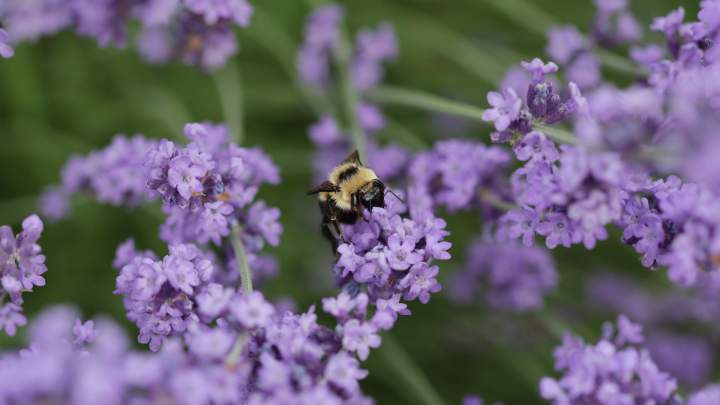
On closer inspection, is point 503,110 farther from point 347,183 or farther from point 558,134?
point 347,183

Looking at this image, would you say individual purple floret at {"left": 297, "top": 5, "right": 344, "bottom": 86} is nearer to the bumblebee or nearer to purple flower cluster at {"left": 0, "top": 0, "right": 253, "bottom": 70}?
purple flower cluster at {"left": 0, "top": 0, "right": 253, "bottom": 70}

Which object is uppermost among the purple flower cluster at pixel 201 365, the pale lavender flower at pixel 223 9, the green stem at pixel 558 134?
the pale lavender flower at pixel 223 9

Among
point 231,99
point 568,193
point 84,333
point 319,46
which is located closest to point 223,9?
point 231,99

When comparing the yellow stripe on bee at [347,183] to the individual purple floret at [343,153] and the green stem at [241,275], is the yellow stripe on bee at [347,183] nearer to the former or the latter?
the green stem at [241,275]

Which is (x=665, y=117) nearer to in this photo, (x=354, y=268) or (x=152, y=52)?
(x=354, y=268)

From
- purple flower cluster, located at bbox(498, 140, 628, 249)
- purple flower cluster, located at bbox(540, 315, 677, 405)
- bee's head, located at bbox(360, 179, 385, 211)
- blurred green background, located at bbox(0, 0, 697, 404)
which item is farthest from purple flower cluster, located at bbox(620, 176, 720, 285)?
blurred green background, located at bbox(0, 0, 697, 404)

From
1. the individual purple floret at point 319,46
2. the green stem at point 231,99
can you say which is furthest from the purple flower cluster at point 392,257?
the individual purple floret at point 319,46

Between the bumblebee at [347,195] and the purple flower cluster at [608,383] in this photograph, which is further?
the bumblebee at [347,195]
